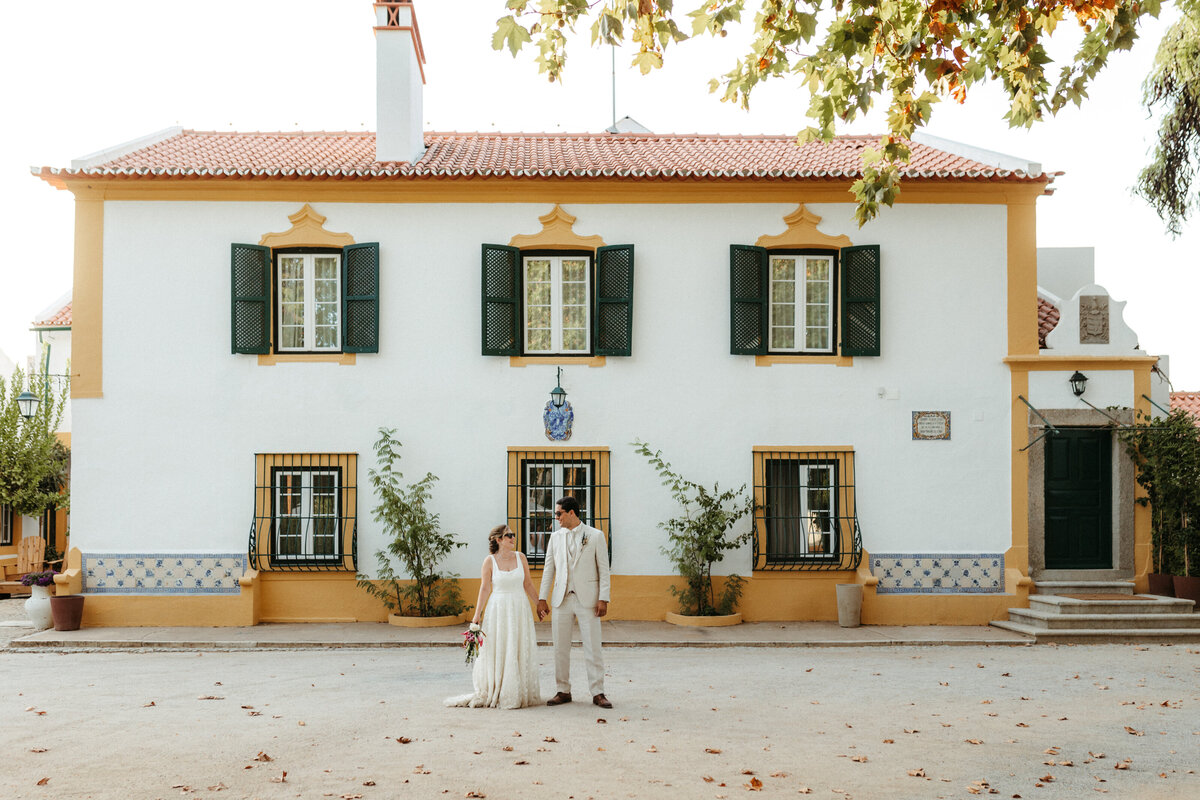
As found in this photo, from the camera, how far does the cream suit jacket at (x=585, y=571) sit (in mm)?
8344

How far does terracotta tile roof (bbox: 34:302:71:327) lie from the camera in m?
20.9

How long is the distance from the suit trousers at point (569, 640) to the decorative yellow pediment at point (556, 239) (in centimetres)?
643

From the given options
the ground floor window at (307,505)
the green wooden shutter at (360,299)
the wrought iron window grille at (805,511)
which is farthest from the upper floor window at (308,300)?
the wrought iron window grille at (805,511)

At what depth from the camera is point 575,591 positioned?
8.34 m

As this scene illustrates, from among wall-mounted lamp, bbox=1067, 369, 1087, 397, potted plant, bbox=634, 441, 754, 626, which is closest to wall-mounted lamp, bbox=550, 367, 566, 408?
potted plant, bbox=634, 441, 754, 626

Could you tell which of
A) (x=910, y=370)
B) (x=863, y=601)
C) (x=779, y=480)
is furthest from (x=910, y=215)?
(x=863, y=601)

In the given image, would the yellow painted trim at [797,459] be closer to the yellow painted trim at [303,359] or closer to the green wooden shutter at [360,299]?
the green wooden shutter at [360,299]

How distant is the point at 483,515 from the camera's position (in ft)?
44.6

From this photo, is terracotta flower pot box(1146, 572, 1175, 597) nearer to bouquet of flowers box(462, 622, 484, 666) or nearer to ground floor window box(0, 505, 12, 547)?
bouquet of flowers box(462, 622, 484, 666)

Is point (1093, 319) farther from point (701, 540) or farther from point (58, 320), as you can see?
point (58, 320)

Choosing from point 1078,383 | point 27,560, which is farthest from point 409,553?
point 27,560

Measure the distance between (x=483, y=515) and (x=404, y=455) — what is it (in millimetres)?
1279

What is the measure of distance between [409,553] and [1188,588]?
9705 millimetres

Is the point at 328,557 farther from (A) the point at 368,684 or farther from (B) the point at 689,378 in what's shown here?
(B) the point at 689,378
